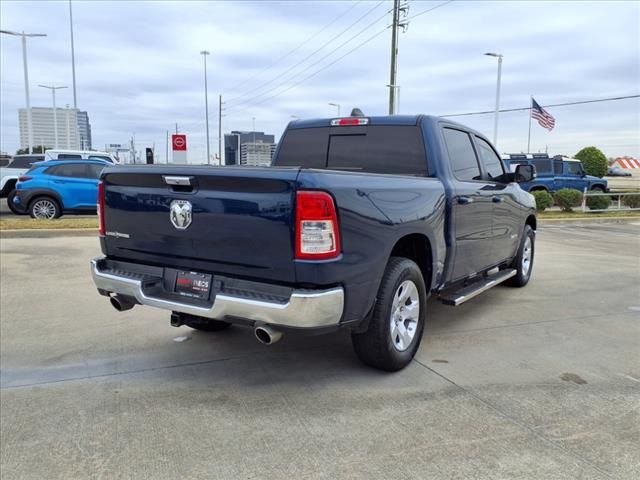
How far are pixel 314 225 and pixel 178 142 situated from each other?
58.4 feet

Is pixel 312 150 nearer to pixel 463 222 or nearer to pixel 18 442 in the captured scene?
pixel 463 222

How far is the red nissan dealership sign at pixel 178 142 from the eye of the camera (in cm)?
1963

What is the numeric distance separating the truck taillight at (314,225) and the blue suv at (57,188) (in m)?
11.4

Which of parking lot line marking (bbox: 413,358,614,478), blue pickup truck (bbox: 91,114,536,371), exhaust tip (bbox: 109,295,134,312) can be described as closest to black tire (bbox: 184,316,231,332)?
blue pickup truck (bbox: 91,114,536,371)

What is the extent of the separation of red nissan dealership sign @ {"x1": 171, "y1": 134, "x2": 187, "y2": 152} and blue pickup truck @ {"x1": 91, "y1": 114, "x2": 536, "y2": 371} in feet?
51.8

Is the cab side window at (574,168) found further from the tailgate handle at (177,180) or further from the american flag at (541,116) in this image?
the tailgate handle at (177,180)

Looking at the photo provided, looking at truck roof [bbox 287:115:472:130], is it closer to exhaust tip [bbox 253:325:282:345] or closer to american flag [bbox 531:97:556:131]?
exhaust tip [bbox 253:325:282:345]

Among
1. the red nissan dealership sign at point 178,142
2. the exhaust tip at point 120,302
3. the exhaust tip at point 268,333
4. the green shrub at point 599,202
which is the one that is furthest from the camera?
the red nissan dealership sign at point 178,142

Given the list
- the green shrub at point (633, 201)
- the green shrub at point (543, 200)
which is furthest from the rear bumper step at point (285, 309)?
the green shrub at point (633, 201)

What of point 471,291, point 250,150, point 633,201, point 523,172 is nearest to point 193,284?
point 471,291

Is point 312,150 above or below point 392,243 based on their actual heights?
above

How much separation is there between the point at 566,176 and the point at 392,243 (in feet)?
64.4

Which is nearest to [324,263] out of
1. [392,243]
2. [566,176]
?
[392,243]

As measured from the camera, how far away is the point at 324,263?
10.2 ft
